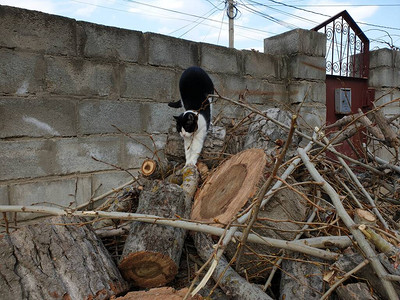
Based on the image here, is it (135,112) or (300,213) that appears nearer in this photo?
(300,213)

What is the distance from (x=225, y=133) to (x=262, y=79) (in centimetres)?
210

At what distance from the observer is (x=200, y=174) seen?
2.28 meters

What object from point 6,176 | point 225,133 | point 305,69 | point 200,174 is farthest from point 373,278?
point 305,69

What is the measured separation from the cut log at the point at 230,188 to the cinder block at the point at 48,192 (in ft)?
3.89

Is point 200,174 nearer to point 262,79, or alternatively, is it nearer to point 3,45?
point 3,45

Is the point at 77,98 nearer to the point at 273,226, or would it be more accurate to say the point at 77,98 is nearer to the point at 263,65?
the point at 273,226

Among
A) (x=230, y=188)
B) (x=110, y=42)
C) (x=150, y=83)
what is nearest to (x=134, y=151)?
(x=150, y=83)

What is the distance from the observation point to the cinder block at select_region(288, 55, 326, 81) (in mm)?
4551

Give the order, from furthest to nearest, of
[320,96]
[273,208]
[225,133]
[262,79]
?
[320,96]
[262,79]
[225,133]
[273,208]

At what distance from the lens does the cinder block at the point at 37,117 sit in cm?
270

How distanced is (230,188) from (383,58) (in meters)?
4.99

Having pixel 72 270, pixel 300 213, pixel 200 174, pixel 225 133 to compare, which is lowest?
pixel 72 270

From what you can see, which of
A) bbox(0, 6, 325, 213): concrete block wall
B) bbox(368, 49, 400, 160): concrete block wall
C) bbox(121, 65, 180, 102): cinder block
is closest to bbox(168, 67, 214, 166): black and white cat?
bbox(0, 6, 325, 213): concrete block wall

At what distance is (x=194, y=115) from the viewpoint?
232cm
